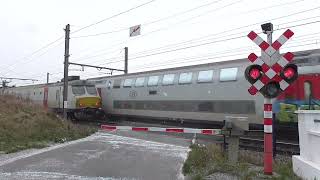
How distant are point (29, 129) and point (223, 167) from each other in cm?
1030

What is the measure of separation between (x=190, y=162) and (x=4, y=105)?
14356mm

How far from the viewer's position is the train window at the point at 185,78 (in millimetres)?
25375

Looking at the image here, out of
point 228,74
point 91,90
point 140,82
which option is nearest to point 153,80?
point 140,82

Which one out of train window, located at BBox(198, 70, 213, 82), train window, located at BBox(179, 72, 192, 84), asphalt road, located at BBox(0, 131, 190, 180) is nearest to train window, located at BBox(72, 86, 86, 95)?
Answer: train window, located at BBox(179, 72, 192, 84)

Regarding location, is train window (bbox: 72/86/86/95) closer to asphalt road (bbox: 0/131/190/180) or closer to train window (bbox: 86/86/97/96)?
train window (bbox: 86/86/97/96)

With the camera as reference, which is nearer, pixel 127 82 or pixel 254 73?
pixel 254 73

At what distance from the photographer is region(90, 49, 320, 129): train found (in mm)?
18719

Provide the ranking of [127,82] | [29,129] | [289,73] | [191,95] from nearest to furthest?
[289,73] → [29,129] → [191,95] → [127,82]

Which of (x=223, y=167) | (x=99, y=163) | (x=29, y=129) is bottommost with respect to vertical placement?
(x=99, y=163)

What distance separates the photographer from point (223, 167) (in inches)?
393

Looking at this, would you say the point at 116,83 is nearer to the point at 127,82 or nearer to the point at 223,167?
the point at 127,82

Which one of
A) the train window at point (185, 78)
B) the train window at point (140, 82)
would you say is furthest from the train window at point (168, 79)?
the train window at point (140, 82)

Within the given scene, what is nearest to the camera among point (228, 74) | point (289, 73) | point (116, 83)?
point (289, 73)

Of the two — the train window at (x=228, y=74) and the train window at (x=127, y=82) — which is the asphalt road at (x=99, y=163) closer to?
the train window at (x=228, y=74)
